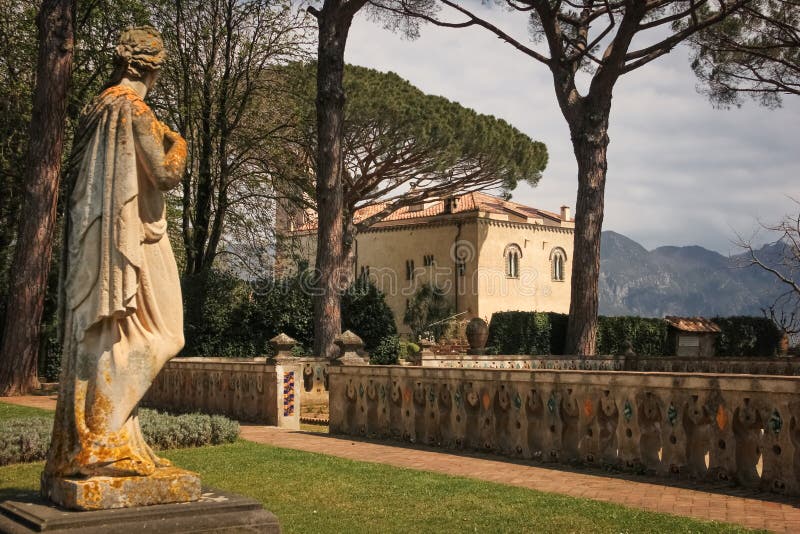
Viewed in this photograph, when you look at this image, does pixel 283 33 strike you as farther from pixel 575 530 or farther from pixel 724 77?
pixel 575 530

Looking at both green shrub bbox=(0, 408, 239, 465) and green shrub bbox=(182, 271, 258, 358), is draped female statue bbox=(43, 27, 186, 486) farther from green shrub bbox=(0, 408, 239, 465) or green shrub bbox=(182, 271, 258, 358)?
green shrub bbox=(182, 271, 258, 358)

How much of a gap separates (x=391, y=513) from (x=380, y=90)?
1339 inches

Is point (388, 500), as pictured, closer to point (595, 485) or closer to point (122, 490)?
point (595, 485)

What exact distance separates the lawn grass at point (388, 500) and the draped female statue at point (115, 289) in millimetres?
792

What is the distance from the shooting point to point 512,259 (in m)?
55.5

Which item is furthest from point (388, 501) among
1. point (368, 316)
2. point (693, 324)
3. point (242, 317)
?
point (693, 324)

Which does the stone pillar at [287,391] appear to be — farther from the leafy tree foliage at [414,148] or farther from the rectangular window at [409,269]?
the rectangular window at [409,269]

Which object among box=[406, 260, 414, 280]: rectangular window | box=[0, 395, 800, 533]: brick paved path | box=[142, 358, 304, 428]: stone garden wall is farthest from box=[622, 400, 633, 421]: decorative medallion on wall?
box=[406, 260, 414, 280]: rectangular window

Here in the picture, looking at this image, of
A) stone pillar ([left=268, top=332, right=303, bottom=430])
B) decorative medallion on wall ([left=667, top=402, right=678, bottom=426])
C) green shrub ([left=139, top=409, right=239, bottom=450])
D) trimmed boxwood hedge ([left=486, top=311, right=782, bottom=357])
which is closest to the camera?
decorative medallion on wall ([left=667, top=402, right=678, bottom=426])

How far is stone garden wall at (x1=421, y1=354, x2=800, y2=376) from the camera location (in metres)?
17.7

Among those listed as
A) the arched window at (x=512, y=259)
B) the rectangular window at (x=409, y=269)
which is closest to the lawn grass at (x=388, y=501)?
the arched window at (x=512, y=259)

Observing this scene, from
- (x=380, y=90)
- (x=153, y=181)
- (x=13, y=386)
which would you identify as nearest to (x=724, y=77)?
(x=380, y=90)

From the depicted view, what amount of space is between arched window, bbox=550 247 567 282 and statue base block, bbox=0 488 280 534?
54466 millimetres

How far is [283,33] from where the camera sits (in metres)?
26.5
